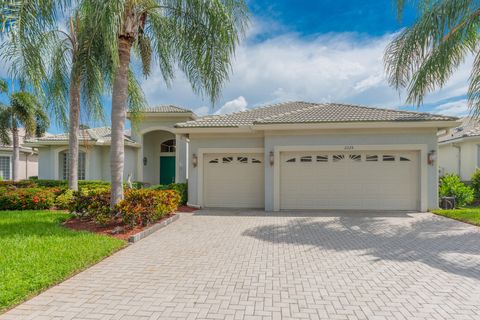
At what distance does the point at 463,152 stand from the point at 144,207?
19385mm

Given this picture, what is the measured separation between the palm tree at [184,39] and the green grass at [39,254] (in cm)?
179

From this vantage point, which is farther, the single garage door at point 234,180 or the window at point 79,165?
the window at point 79,165

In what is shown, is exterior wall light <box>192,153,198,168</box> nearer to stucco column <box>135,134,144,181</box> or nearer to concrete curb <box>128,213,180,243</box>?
concrete curb <box>128,213,180,243</box>

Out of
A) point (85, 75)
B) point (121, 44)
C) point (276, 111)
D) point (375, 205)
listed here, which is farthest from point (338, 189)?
point (85, 75)

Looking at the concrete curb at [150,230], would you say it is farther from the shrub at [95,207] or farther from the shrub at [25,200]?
the shrub at [25,200]

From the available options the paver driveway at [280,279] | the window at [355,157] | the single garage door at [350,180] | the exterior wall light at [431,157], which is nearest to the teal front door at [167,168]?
the single garage door at [350,180]

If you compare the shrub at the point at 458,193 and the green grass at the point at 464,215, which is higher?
the shrub at the point at 458,193

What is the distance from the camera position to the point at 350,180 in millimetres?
11453

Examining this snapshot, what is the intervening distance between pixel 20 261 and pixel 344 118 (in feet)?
36.5

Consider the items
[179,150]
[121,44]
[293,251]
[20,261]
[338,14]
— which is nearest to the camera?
[20,261]

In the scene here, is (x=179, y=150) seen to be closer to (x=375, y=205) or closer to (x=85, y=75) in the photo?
(x=85, y=75)

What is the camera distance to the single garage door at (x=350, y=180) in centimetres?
1123

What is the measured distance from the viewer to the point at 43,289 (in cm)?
414

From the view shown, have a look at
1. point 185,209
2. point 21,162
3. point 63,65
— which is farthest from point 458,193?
point 21,162
